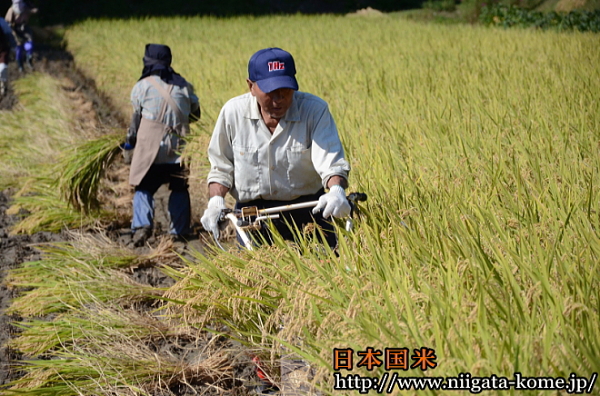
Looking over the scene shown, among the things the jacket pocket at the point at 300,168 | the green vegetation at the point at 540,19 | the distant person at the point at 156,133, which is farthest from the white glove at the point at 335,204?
the green vegetation at the point at 540,19

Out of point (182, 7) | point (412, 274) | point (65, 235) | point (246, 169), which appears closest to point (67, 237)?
point (65, 235)

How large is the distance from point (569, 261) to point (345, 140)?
197cm

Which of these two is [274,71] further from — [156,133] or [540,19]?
[540,19]

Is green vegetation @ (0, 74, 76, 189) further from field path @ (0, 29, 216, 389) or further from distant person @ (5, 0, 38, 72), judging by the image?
distant person @ (5, 0, 38, 72)

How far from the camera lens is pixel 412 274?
174cm

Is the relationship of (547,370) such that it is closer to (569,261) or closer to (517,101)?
(569,261)

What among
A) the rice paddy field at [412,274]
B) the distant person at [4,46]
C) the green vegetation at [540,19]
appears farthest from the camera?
the green vegetation at [540,19]

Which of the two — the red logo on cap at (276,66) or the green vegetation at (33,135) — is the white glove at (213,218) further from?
the green vegetation at (33,135)

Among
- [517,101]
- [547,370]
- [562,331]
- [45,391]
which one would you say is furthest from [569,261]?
[517,101]

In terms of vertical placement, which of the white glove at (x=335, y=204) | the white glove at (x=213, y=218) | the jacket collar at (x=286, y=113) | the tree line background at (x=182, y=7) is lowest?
the white glove at (x=213, y=218)

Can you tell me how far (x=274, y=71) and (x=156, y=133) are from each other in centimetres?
193

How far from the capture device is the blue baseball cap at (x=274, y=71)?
2.14 metres

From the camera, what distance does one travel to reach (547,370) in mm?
1327

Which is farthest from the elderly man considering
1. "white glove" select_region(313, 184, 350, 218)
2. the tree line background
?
the tree line background
